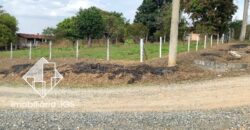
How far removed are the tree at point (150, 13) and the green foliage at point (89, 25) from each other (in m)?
8.84

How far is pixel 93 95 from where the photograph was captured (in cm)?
1653

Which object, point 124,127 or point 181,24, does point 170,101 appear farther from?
point 181,24

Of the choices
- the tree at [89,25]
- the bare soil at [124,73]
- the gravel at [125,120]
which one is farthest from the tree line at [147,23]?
the gravel at [125,120]

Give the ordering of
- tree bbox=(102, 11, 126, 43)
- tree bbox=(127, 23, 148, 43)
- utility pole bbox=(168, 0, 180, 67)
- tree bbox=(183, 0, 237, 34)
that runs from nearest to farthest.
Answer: utility pole bbox=(168, 0, 180, 67)
tree bbox=(183, 0, 237, 34)
tree bbox=(127, 23, 148, 43)
tree bbox=(102, 11, 126, 43)

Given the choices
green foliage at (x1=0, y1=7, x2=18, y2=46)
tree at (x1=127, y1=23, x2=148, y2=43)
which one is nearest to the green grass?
tree at (x1=127, y1=23, x2=148, y2=43)

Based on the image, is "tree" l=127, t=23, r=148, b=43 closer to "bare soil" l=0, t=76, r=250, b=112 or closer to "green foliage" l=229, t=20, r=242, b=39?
"green foliage" l=229, t=20, r=242, b=39

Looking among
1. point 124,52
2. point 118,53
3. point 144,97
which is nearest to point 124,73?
point 144,97

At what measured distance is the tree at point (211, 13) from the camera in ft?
139

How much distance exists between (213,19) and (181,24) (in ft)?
15.1

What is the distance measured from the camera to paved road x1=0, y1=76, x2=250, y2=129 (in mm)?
10164

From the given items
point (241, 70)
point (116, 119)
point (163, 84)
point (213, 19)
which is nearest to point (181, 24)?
point (213, 19)

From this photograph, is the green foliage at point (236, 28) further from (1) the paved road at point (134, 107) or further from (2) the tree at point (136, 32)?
(1) the paved road at point (134, 107)

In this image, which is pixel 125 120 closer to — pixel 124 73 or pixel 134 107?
pixel 134 107

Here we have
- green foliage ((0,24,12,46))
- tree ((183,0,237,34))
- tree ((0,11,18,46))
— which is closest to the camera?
tree ((183,0,237,34))
